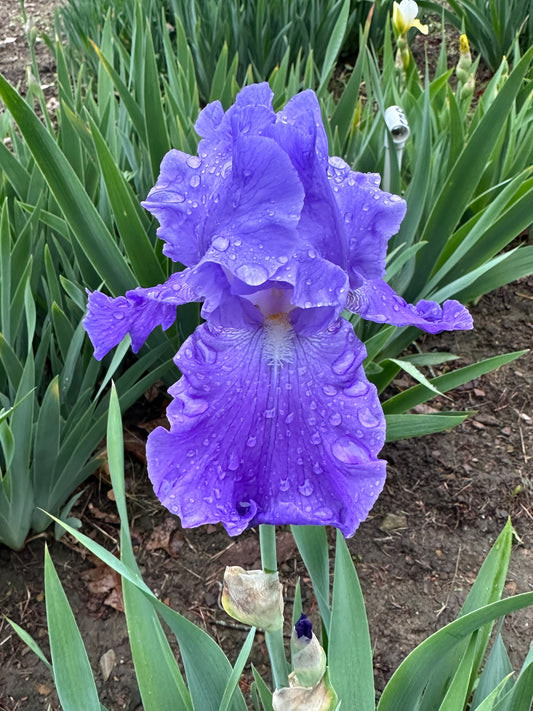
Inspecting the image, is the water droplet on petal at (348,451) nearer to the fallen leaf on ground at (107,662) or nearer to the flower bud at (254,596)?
the flower bud at (254,596)

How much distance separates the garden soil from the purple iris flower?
0.64m

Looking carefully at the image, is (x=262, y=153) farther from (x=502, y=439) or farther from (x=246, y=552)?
(x=502, y=439)

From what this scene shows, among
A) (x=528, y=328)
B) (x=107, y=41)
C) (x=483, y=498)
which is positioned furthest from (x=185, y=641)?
(x=107, y=41)

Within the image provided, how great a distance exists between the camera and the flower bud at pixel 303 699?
0.60 meters

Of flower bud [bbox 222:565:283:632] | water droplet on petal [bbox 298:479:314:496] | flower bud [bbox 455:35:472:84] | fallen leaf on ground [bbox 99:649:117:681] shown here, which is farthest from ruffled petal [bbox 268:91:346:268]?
flower bud [bbox 455:35:472:84]

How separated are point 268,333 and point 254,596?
0.27 m

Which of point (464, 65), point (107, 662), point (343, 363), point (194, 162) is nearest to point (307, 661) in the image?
point (343, 363)

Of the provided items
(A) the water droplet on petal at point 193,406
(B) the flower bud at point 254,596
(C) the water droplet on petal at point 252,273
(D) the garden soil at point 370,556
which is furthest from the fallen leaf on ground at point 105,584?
(C) the water droplet on petal at point 252,273

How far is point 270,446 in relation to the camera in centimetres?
64

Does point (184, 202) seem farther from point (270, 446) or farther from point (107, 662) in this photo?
point (107, 662)

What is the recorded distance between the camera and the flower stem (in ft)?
2.36

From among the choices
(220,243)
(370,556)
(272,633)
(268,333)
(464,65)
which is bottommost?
(370,556)

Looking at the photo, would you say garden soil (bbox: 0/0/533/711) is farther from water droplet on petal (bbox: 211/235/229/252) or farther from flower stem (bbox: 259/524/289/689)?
water droplet on petal (bbox: 211/235/229/252)

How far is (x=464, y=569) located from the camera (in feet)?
4.78
